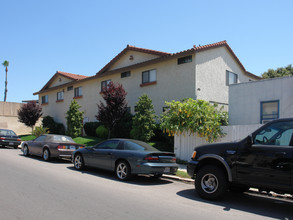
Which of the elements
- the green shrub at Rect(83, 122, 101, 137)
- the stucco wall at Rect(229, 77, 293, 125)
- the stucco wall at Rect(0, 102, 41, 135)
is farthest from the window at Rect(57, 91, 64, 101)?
the stucco wall at Rect(229, 77, 293, 125)

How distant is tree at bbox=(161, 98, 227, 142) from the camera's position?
11742mm

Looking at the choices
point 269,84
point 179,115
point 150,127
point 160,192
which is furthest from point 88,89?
point 160,192

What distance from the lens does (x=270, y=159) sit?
215 inches

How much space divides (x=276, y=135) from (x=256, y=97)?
30.7 ft

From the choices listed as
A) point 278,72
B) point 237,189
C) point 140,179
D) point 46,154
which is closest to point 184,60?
point 46,154

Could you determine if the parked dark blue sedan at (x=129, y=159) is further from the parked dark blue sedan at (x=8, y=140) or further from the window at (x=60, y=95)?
the window at (x=60, y=95)

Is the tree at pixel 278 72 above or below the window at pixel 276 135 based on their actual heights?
above

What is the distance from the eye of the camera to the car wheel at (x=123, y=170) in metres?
8.27

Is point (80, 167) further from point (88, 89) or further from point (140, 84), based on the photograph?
point (88, 89)

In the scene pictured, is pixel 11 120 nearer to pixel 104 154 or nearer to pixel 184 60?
pixel 184 60

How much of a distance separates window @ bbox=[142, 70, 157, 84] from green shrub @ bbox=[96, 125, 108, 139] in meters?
4.73

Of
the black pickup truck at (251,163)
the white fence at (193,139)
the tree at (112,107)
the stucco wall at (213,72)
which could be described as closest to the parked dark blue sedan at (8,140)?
the tree at (112,107)

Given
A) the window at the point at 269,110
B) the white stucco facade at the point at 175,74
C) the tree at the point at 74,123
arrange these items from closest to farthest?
the window at the point at 269,110 → the white stucco facade at the point at 175,74 → the tree at the point at 74,123

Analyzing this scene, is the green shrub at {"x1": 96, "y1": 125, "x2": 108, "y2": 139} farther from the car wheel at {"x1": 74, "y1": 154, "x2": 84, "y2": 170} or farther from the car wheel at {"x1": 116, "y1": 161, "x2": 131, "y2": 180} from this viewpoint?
the car wheel at {"x1": 116, "y1": 161, "x2": 131, "y2": 180}
